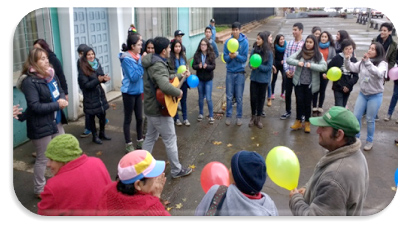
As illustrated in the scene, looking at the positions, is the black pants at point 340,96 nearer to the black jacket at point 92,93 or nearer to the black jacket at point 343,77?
the black jacket at point 343,77

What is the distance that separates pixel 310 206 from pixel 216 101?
226 inches

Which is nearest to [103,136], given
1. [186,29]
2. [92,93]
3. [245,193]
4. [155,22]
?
[92,93]

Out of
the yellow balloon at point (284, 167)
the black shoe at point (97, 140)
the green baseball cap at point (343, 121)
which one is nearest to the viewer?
the green baseball cap at point (343, 121)

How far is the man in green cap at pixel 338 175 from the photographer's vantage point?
89.9 inches

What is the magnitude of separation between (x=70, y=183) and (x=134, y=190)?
1.88 ft

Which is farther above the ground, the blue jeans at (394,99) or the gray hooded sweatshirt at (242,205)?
the gray hooded sweatshirt at (242,205)

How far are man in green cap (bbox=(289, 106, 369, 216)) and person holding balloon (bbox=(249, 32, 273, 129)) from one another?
3.51 metres

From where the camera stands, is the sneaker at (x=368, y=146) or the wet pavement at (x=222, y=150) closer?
the wet pavement at (x=222, y=150)

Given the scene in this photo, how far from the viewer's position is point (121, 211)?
2.32m

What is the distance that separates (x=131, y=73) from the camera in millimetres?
4812

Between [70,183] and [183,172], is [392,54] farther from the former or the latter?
[70,183]

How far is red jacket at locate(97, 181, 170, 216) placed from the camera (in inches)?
88.7

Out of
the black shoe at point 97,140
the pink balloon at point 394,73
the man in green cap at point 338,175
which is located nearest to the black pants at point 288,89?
the pink balloon at point 394,73

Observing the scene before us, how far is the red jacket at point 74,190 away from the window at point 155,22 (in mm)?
6091
